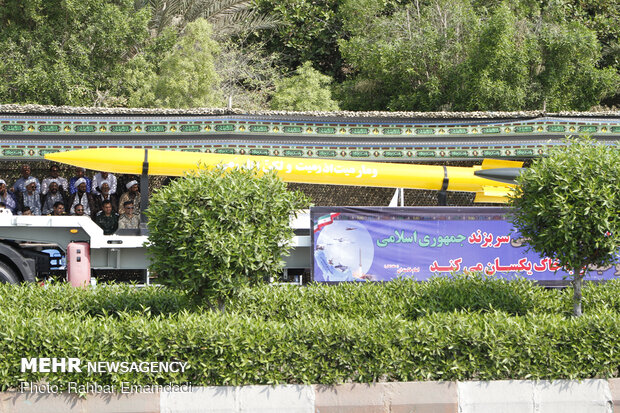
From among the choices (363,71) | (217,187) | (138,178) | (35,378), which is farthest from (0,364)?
(363,71)

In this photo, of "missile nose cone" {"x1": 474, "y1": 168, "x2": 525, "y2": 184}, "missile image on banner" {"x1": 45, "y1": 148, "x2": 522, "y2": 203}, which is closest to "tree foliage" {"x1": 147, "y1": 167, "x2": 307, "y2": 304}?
"missile image on banner" {"x1": 45, "y1": 148, "x2": 522, "y2": 203}

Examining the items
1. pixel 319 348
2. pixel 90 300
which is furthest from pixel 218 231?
pixel 90 300

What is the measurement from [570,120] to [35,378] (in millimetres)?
12957

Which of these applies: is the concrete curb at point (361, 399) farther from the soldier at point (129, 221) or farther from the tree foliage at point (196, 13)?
the tree foliage at point (196, 13)

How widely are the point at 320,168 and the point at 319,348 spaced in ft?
25.3

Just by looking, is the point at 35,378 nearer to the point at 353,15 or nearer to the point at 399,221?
the point at 399,221

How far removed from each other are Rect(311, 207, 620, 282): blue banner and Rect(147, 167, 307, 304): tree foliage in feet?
15.0

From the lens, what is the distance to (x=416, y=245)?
45.2 ft

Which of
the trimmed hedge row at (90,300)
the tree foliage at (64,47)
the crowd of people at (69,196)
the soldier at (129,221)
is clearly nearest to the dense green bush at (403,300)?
the trimmed hedge row at (90,300)

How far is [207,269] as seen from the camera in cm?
863

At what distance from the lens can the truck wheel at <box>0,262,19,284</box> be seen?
12.1 m

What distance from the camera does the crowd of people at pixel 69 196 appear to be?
14594 millimetres

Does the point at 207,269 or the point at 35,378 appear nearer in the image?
the point at 35,378

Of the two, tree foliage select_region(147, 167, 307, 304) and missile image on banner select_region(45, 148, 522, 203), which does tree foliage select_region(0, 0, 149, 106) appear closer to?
missile image on banner select_region(45, 148, 522, 203)
